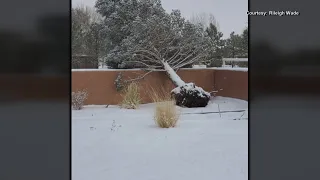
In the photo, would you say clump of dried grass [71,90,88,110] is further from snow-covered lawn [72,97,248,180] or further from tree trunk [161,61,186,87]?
tree trunk [161,61,186,87]

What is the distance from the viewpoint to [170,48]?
219cm

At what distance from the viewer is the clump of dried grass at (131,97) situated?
2092 millimetres

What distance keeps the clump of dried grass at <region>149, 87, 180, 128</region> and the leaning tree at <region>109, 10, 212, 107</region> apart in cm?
5

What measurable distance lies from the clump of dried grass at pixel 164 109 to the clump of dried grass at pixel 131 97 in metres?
0.09

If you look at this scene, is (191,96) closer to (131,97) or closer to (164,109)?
(164,109)

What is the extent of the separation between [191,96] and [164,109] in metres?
0.18

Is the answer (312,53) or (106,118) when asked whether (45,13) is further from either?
(312,53)

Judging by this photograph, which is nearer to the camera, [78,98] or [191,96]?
[78,98]

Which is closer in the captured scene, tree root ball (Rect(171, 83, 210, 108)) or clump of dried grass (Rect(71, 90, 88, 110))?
clump of dried grass (Rect(71, 90, 88, 110))

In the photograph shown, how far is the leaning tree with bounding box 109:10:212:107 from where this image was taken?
211 cm

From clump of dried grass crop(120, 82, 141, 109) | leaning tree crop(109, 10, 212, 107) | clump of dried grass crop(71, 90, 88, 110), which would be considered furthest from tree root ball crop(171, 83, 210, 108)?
clump of dried grass crop(71, 90, 88, 110)

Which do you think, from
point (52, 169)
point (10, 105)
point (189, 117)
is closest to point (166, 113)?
point (189, 117)

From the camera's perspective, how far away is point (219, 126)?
211 cm

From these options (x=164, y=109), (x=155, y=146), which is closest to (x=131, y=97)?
(x=164, y=109)
